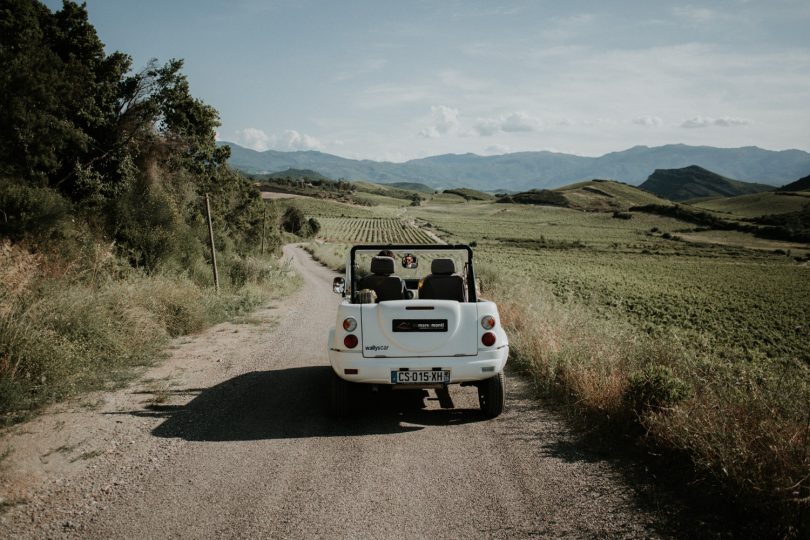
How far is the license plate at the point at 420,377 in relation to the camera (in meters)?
5.32

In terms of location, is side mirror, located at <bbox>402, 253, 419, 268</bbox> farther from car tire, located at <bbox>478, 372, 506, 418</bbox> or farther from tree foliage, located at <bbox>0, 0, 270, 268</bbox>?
tree foliage, located at <bbox>0, 0, 270, 268</bbox>

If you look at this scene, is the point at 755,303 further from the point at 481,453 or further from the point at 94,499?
the point at 94,499

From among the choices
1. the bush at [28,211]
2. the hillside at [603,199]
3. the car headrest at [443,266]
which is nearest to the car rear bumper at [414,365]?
the car headrest at [443,266]

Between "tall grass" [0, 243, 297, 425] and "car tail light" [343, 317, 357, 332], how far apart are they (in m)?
3.54

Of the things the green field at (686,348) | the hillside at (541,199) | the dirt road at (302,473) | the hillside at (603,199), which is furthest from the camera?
the hillside at (541,199)

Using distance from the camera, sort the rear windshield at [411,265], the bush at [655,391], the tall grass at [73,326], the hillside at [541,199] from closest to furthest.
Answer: the bush at [655,391], the tall grass at [73,326], the rear windshield at [411,265], the hillside at [541,199]

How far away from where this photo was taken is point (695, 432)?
13.7 feet

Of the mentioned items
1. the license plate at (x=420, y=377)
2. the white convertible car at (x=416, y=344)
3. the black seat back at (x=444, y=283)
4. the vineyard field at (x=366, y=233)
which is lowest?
the vineyard field at (x=366, y=233)

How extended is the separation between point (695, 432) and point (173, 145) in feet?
61.6

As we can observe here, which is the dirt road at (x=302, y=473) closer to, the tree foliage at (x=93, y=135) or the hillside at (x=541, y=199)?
the tree foliage at (x=93, y=135)

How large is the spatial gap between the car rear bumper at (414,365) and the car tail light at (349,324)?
10.1 inches

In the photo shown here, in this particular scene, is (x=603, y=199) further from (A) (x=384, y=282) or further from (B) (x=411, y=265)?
(A) (x=384, y=282)

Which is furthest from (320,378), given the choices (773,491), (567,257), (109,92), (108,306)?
(567,257)

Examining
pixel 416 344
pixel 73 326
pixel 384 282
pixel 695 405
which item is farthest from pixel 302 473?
pixel 73 326
